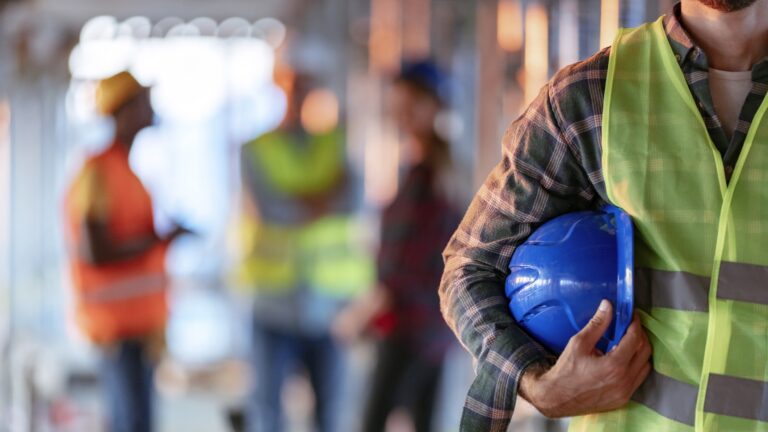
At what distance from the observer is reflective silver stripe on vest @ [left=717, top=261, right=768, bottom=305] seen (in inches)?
68.9

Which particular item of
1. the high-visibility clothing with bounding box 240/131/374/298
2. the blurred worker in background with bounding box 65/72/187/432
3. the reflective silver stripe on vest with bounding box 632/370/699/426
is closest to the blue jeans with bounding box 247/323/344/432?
the high-visibility clothing with bounding box 240/131/374/298

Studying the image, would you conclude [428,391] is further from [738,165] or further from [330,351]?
[738,165]

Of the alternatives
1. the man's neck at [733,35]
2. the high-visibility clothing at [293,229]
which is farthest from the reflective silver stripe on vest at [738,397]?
the high-visibility clothing at [293,229]

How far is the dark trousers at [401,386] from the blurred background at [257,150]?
15 mm

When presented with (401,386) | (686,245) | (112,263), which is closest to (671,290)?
(686,245)

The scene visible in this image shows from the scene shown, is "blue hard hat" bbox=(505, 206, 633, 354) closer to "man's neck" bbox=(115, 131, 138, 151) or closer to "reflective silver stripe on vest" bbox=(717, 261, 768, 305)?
"reflective silver stripe on vest" bbox=(717, 261, 768, 305)

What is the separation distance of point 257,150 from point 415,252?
1199mm

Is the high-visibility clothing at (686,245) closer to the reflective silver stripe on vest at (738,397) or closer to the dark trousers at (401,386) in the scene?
the reflective silver stripe on vest at (738,397)

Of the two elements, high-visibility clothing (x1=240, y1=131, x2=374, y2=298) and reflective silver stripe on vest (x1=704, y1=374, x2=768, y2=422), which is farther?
high-visibility clothing (x1=240, y1=131, x2=374, y2=298)

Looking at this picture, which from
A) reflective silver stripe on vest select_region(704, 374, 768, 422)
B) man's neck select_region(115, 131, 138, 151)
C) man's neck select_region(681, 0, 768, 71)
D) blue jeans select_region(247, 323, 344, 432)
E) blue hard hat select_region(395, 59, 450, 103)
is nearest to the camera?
reflective silver stripe on vest select_region(704, 374, 768, 422)

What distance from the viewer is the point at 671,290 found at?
182 centimetres

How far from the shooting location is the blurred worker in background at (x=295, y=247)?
5.86 metres

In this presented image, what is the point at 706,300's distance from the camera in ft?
5.84

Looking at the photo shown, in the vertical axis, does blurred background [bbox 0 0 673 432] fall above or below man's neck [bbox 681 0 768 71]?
below
